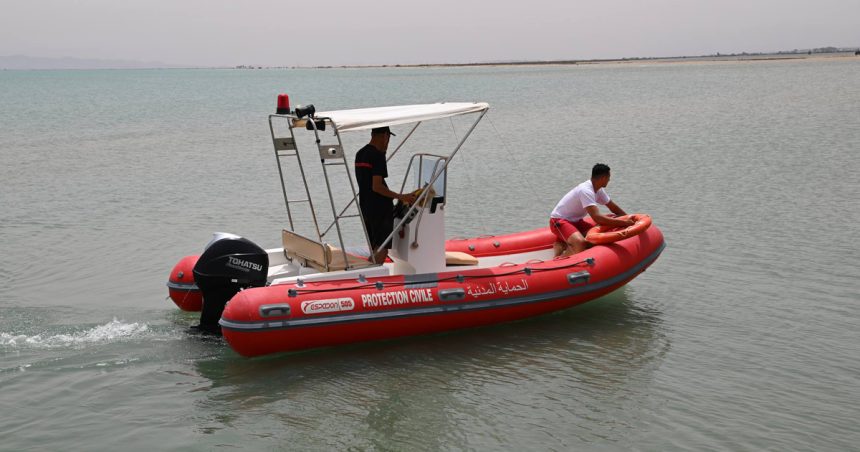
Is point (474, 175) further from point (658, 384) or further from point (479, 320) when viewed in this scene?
point (658, 384)

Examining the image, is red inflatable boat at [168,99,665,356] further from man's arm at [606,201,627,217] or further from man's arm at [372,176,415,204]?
man's arm at [606,201,627,217]

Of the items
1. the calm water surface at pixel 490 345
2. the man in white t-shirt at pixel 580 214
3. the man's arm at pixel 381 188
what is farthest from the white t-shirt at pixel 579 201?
the man's arm at pixel 381 188

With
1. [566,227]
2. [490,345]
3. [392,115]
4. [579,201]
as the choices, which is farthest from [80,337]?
[579,201]

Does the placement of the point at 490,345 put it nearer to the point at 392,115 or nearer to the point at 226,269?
the point at 392,115

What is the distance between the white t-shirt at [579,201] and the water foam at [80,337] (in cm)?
452

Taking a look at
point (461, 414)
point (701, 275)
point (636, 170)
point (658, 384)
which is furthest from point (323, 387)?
point (636, 170)

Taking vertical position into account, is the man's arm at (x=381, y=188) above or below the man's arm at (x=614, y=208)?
above

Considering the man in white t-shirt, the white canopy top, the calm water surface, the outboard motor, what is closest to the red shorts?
the man in white t-shirt

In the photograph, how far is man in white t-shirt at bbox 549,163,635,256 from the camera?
9.05 m

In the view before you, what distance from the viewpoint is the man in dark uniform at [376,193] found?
7852mm

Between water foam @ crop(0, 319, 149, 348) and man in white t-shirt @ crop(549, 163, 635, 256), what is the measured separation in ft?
14.6

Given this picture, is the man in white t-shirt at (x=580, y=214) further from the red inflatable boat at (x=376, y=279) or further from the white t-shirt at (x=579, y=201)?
the red inflatable boat at (x=376, y=279)

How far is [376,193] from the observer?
313 inches

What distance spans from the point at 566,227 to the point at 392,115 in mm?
2645
